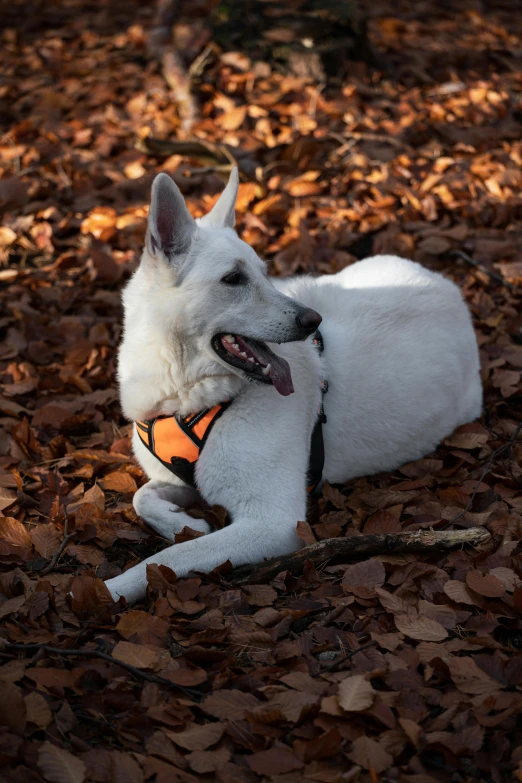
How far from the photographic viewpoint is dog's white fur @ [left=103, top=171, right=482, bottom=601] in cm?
371

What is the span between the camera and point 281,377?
3791mm

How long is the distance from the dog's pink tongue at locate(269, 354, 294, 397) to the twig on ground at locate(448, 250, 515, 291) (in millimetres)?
2980

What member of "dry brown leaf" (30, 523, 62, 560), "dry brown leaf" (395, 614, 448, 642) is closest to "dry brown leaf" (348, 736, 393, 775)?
"dry brown leaf" (395, 614, 448, 642)

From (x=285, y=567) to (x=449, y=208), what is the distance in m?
4.59

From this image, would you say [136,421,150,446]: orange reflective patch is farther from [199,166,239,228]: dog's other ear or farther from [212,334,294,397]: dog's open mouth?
[199,166,239,228]: dog's other ear

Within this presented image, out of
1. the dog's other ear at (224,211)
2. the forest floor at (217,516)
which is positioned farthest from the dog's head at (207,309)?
the forest floor at (217,516)

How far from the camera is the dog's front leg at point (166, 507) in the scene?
385cm

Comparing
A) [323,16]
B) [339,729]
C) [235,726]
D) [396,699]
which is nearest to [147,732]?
[235,726]

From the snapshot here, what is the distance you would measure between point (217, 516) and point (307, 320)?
3.73ft

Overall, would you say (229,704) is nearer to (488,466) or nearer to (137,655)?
(137,655)

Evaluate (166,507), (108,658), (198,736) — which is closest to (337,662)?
(198,736)

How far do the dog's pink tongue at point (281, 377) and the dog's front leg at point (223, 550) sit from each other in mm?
641

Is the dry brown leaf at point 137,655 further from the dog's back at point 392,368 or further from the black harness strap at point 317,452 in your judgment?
the dog's back at point 392,368

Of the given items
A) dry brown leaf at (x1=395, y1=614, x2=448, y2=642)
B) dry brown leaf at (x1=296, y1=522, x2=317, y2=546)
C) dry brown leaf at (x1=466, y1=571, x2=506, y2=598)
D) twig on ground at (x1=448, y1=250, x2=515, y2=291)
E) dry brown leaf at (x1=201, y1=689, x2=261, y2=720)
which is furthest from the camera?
twig on ground at (x1=448, y1=250, x2=515, y2=291)
